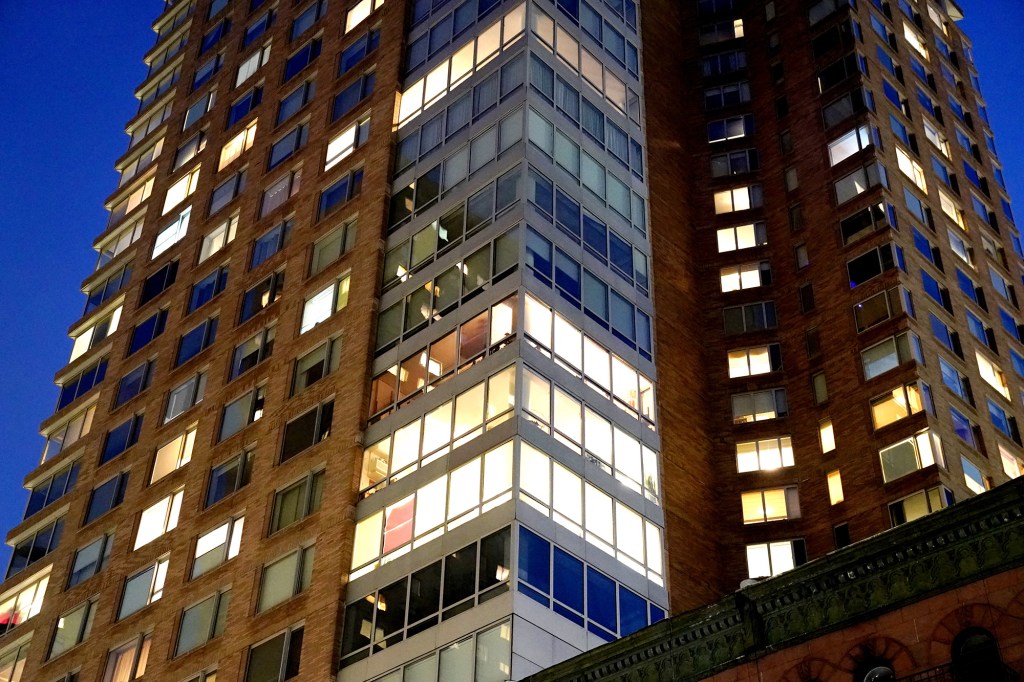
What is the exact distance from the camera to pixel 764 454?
54312 mm

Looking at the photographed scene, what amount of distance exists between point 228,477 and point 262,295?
864cm

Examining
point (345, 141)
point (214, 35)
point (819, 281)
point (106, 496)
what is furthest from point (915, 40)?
point (106, 496)

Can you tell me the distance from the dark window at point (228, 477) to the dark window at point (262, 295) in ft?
23.6

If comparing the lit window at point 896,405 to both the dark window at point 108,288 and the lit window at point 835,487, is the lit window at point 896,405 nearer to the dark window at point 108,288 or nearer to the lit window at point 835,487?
the lit window at point 835,487

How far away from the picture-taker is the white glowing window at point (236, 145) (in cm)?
6412

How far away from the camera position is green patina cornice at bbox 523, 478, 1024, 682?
2436 cm

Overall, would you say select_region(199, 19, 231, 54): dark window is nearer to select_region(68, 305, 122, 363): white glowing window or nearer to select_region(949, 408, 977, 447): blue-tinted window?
select_region(68, 305, 122, 363): white glowing window

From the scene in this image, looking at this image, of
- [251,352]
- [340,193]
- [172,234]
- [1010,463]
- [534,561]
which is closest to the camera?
[534,561]

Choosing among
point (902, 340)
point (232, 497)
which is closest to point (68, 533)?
A: point (232, 497)

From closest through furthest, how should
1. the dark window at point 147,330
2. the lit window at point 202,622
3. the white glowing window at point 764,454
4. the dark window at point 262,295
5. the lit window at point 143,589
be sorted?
the lit window at point 202,622, the lit window at point 143,589, the white glowing window at point 764,454, the dark window at point 262,295, the dark window at point 147,330

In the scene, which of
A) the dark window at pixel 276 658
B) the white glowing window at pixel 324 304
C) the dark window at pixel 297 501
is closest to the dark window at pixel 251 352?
the white glowing window at pixel 324 304

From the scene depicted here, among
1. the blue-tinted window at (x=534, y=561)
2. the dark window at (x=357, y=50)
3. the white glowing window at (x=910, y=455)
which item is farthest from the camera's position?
the dark window at (x=357, y=50)

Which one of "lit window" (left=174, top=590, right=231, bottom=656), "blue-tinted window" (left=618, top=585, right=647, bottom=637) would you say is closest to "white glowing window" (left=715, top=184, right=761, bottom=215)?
"blue-tinted window" (left=618, top=585, right=647, bottom=637)

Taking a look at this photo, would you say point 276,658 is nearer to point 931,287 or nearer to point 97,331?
point 97,331
